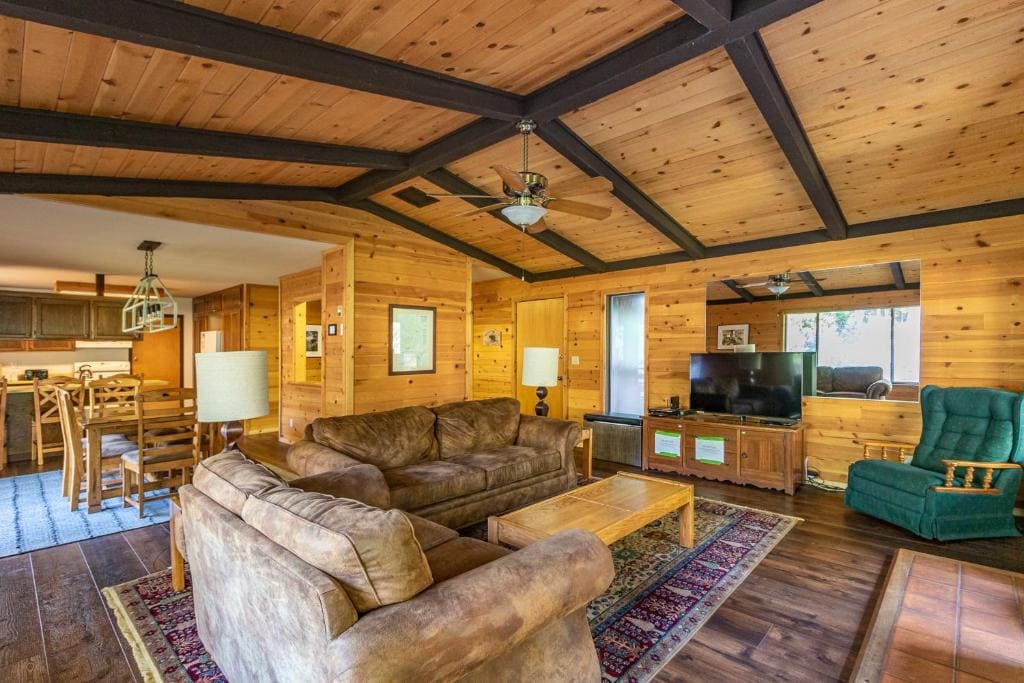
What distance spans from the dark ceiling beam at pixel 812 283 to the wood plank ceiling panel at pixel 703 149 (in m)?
0.46

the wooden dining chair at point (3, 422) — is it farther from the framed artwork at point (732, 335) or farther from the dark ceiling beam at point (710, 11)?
the framed artwork at point (732, 335)

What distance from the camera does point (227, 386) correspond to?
240cm

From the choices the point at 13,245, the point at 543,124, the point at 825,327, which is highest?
the point at 543,124

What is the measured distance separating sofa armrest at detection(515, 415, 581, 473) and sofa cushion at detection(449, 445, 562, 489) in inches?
3.4

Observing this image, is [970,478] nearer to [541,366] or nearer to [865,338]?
[865,338]

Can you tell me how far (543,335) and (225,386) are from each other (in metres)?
5.45

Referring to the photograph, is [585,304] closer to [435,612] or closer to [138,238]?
[138,238]

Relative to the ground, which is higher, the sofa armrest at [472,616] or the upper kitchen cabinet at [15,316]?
the upper kitchen cabinet at [15,316]

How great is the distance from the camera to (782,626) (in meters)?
2.41

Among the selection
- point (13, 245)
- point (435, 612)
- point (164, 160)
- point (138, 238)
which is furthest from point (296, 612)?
point (13, 245)

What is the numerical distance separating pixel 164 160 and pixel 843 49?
4258 mm

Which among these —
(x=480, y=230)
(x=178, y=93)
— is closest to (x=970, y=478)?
(x=480, y=230)

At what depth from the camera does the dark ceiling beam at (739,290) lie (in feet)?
17.9

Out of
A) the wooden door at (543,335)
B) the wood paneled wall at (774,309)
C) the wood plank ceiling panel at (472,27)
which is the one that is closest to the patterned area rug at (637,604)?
the wood paneled wall at (774,309)
